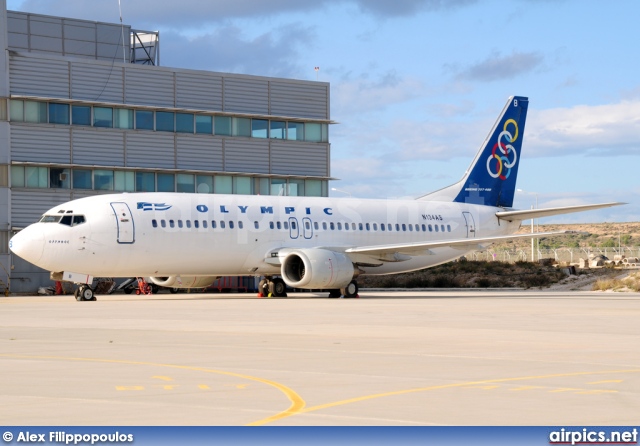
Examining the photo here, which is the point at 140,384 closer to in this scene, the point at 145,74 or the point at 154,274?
the point at 154,274

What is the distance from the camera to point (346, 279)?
138 feet

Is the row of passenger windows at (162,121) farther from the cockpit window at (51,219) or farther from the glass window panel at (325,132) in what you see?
the cockpit window at (51,219)

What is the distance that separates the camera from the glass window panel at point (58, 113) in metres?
52.2

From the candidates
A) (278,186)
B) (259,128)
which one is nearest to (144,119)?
(259,128)

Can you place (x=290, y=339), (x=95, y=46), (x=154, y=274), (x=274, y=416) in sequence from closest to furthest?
(x=274, y=416) → (x=290, y=339) → (x=154, y=274) → (x=95, y=46)

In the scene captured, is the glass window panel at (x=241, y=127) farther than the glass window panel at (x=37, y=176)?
Yes

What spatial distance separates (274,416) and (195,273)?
31148 mm

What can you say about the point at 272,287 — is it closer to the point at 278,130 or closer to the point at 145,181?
the point at 145,181

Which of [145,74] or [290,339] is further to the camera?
[145,74]

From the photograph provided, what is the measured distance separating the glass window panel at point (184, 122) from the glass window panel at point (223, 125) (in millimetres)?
1513

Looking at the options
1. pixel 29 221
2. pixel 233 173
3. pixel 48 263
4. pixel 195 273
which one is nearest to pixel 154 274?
pixel 195 273

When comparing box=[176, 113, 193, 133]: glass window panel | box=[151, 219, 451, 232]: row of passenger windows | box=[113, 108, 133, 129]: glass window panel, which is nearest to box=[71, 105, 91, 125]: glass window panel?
box=[113, 108, 133, 129]: glass window panel

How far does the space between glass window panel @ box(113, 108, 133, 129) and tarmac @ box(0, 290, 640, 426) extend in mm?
29283

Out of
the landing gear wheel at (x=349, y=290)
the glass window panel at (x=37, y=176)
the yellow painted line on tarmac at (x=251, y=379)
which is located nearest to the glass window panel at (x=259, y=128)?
the glass window panel at (x=37, y=176)
